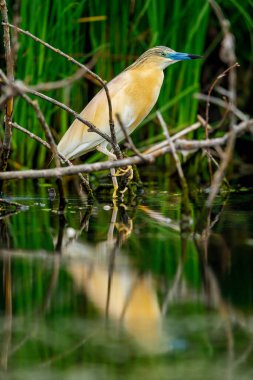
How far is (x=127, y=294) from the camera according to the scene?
12.6 ft

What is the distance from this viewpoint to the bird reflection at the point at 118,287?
339cm

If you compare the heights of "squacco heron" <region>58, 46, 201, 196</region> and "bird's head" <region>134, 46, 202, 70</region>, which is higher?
"bird's head" <region>134, 46, 202, 70</region>

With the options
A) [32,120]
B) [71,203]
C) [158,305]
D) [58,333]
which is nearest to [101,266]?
[158,305]

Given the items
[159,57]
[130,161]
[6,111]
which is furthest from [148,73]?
[130,161]

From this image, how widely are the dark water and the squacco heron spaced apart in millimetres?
804

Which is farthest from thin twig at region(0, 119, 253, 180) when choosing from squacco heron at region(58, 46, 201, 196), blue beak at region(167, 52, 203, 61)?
blue beak at region(167, 52, 203, 61)

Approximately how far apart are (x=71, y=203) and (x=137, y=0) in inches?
85.8

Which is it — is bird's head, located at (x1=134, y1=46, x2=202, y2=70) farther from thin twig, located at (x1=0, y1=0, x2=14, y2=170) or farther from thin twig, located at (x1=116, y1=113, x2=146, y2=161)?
thin twig, located at (x1=116, y1=113, x2=146, y2=161)

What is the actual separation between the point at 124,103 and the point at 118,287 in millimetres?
2955

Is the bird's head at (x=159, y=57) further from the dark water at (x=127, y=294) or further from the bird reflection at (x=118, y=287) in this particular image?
the bird reflection at (x=118, y=287)

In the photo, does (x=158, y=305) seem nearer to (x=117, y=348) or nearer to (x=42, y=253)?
(x=117, y=348)

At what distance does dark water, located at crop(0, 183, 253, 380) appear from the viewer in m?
3.02

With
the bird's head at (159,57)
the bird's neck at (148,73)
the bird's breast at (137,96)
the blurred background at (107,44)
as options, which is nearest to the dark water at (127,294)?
the bird's breast at (137,96)

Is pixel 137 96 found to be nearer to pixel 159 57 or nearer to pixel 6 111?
pixel 159 57
